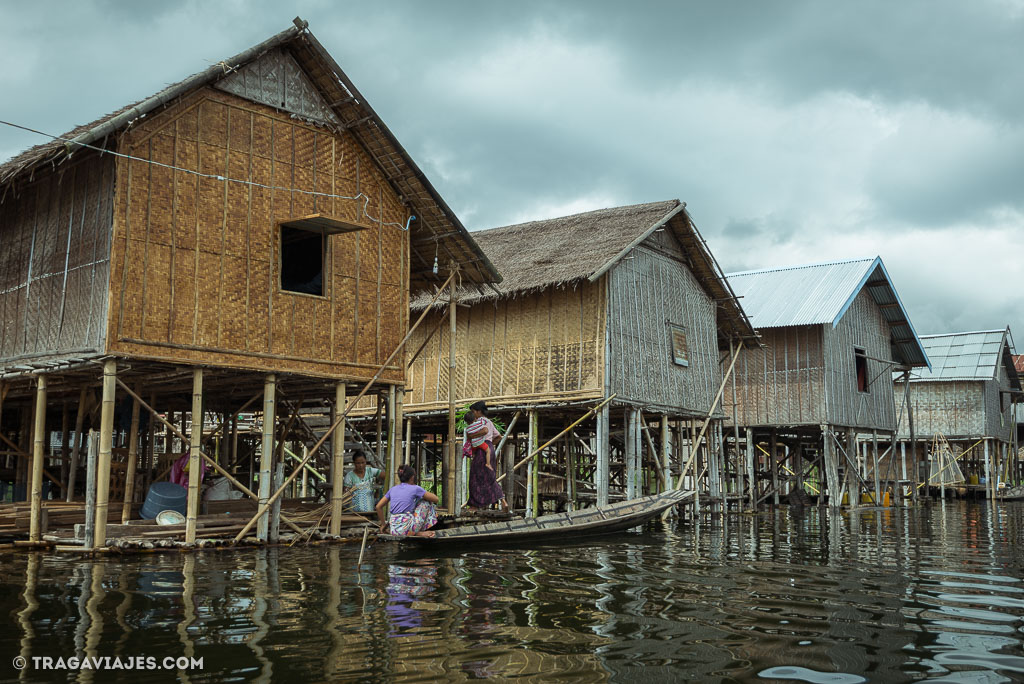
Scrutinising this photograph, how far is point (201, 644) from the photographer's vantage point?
19.7 ft

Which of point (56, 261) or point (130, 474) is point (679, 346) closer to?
point (130, 474)

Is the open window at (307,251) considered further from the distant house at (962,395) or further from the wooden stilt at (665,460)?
the distant house at (962,395)

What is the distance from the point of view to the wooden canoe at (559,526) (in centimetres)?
1222

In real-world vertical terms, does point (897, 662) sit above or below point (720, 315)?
below

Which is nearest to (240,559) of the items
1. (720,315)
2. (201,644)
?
(201,644)

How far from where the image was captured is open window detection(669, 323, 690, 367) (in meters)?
20.6

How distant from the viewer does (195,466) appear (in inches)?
480

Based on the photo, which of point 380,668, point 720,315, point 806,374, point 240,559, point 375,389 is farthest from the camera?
point 806,374

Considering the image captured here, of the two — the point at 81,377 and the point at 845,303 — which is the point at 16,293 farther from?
the point at 845,303

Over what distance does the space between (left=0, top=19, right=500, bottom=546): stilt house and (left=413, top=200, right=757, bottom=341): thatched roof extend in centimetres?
290

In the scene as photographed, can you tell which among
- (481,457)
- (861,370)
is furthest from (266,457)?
(861,370)

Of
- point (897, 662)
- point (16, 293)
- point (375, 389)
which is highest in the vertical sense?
point (16, 293)

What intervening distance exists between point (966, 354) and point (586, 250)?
22508 mm

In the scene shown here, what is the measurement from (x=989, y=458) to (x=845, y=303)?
15.6m
